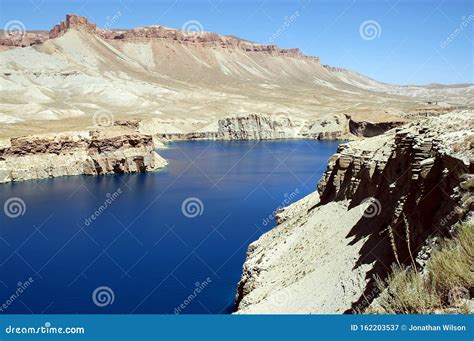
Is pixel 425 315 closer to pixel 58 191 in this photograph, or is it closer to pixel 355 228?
pixel 355 228

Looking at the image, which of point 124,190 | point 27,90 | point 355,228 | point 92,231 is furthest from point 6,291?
point 27,90

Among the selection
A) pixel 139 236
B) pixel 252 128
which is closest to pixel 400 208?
pixel 139 236

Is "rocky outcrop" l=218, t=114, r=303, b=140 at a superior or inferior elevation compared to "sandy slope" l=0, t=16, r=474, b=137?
inferior

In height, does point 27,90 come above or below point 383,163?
above

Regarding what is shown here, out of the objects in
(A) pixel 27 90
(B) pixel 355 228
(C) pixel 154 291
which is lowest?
(C) pixel 154 291

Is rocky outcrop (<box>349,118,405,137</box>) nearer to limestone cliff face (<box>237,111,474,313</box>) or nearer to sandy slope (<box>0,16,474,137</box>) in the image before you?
sandy slope (<box>0,16,474,137</box>)

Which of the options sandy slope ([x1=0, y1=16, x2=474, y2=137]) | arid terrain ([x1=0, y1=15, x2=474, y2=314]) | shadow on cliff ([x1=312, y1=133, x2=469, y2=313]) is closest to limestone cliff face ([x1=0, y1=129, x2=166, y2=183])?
arid terrain ([x1=0, y1=15, x2=474, y2=314])
